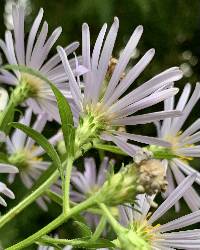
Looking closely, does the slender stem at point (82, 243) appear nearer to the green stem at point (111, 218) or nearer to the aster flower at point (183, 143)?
the green stem at point (111, 218)

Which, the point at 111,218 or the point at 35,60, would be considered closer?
the point at 111,218

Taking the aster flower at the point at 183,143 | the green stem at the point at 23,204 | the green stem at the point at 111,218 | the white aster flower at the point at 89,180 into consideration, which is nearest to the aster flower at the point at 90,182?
the white aster flower at the point at 89,180

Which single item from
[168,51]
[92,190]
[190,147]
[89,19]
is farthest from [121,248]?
[168,51]

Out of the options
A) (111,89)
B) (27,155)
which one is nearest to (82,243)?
(111,89)

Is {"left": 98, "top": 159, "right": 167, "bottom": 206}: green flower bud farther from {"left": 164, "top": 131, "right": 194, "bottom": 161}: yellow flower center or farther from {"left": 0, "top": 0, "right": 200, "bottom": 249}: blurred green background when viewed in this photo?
{"left": 0, "top": 0, "right": 200, "bottom": 249}: blurred green background

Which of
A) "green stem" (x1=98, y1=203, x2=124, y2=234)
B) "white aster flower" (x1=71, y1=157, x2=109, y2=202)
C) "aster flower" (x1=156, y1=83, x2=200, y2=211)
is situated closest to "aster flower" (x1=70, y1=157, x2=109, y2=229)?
"white aster flower" (x1=71, y1=157, x2=109, y2=202)

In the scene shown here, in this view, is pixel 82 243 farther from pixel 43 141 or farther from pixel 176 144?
pixel 176 144
